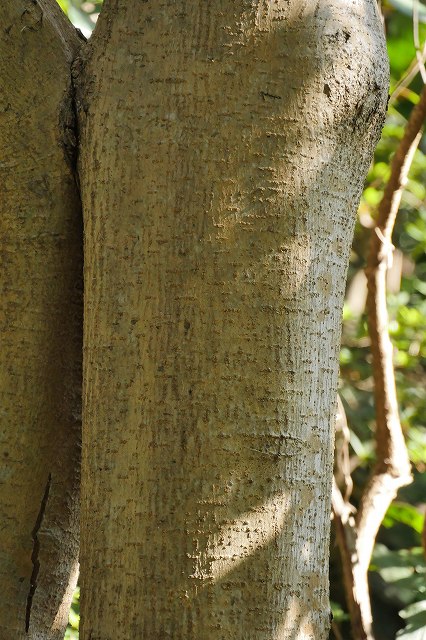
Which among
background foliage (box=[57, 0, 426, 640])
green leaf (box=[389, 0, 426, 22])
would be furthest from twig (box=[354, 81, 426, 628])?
background foliage (box=[57, 0, 426, 640])

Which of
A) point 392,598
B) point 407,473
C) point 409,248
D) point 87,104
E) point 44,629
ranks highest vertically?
point 87,104

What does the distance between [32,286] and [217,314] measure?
32 centimetres

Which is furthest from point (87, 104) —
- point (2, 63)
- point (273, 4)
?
point (273, 4)

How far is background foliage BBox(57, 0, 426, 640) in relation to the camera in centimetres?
253

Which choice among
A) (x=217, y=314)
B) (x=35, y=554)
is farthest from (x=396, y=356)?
(x=217, y=314)

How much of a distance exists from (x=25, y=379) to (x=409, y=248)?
9.24ft

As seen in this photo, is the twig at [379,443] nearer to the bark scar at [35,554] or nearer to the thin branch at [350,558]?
the thin branch at [350,558]

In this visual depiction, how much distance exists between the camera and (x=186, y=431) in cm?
97

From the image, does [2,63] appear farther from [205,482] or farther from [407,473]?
[407,473]

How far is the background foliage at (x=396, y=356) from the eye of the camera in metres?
2.53

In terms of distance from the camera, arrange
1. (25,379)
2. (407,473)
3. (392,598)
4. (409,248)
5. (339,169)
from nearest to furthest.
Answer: (339,169) → (25,379) → (407,473) → (409,248) → (392,598)

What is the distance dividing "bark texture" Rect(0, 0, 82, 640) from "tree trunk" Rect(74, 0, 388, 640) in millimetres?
110

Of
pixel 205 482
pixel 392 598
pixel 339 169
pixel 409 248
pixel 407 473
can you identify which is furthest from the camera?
pixel 392 598

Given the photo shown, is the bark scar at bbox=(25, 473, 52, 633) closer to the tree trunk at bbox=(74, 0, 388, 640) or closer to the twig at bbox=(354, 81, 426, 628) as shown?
the tree trunk at bbox=(74, 0, 388, 640)
